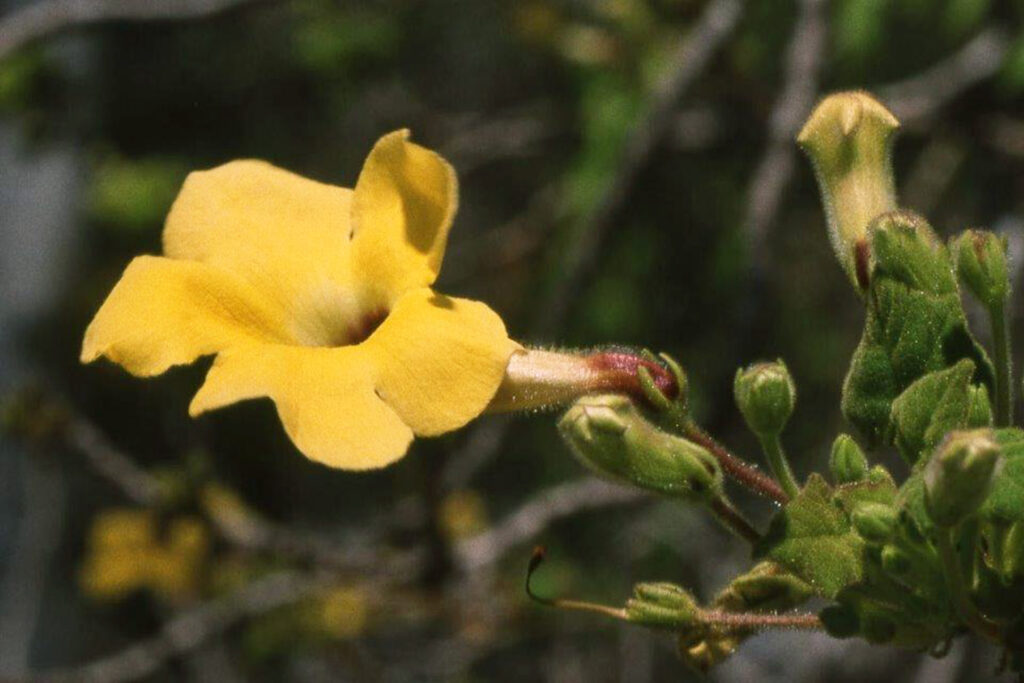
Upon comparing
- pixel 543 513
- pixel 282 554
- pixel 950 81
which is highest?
pixel 950 81

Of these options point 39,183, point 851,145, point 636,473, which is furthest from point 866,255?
point 39,183

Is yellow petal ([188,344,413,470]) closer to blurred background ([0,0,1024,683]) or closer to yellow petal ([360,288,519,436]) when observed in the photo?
yellow petal ([360,288,519,436])

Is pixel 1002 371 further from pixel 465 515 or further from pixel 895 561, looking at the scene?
pixel 465 515

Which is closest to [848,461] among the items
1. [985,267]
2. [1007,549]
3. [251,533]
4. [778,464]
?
[778,464]

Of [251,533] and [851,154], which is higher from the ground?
[851,154]

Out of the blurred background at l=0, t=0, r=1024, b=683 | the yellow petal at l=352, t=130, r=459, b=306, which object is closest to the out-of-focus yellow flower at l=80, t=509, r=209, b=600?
the blurred background at l=0, t=0, r=1024, b=683

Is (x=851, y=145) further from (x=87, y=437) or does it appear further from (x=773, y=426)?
(x=87, y=437)

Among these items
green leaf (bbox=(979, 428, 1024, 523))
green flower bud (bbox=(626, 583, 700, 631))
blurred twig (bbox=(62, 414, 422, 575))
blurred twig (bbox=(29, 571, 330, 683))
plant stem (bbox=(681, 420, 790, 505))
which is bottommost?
blurred twig (bbox=(29, 571, 330, 683))
